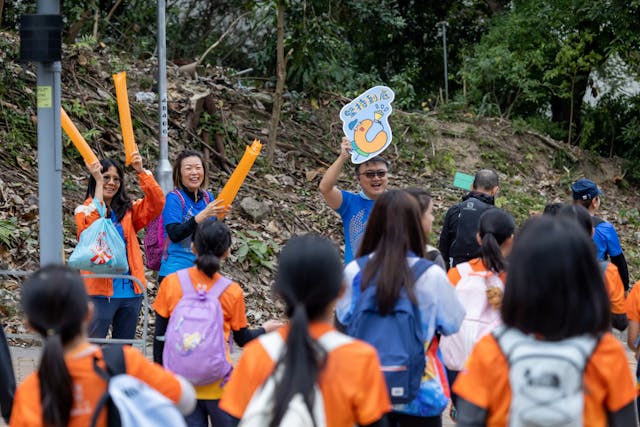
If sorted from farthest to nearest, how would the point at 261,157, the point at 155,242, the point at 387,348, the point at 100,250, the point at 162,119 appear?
the point at 261,157 → the point at 162,119 → the point at 155,242 → the point at 100,250 → the point at 387,348

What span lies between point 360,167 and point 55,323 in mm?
3416

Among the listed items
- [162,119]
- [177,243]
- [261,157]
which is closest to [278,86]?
[261,157]

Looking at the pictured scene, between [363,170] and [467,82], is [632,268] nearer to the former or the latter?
[467,82]

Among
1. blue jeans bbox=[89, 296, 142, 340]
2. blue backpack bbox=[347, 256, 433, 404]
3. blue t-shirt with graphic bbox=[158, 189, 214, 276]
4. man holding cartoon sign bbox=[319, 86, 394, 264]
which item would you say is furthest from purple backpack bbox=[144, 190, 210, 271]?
blue backpack bbox=[347, 256, 433, 404]

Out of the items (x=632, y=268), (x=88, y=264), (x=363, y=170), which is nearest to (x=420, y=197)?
(x=363, y=170)

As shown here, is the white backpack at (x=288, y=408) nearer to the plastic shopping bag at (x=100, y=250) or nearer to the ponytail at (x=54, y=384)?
the ponytail at (x=54, y=384)

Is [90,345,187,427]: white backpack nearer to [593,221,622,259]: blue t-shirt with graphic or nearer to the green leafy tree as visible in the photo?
[593,221,622,259]: blue t-shirt with graphic

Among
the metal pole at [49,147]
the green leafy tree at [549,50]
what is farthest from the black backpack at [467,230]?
the green leafy tree at [549,50]

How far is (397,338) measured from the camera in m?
4.31

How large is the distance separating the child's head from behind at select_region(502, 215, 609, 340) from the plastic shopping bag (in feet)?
12.8

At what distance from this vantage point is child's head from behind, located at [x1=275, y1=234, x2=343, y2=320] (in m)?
3.58

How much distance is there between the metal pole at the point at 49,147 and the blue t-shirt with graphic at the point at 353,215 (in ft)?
7.57

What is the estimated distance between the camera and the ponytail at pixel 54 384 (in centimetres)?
345

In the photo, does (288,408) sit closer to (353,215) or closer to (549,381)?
(549,381)
